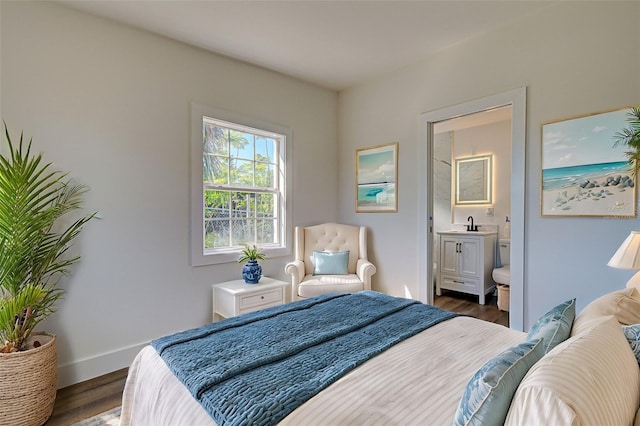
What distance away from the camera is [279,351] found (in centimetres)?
129

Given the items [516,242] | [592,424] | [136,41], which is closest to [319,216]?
[516,242]

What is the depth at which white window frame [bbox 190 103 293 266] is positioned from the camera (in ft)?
9.60

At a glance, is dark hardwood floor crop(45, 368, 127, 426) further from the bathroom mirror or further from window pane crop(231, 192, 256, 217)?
the bathroom mirror

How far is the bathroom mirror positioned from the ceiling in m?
2.21

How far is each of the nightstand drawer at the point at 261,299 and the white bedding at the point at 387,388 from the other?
4.48 ft

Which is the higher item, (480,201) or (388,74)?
(388,74)

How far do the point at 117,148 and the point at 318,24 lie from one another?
1.92m

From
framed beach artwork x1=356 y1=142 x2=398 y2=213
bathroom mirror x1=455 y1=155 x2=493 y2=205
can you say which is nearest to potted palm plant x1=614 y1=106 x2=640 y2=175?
framed beach artwork x1=356 y1=142 x2=398 y2=213

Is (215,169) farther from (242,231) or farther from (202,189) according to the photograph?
(242,231)

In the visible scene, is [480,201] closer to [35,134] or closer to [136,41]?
[136,41]

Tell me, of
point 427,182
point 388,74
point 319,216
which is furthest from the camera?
point 319,216

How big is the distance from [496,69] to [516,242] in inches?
59.3

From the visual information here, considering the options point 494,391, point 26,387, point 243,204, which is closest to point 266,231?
point 243,204

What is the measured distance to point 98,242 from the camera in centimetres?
244
